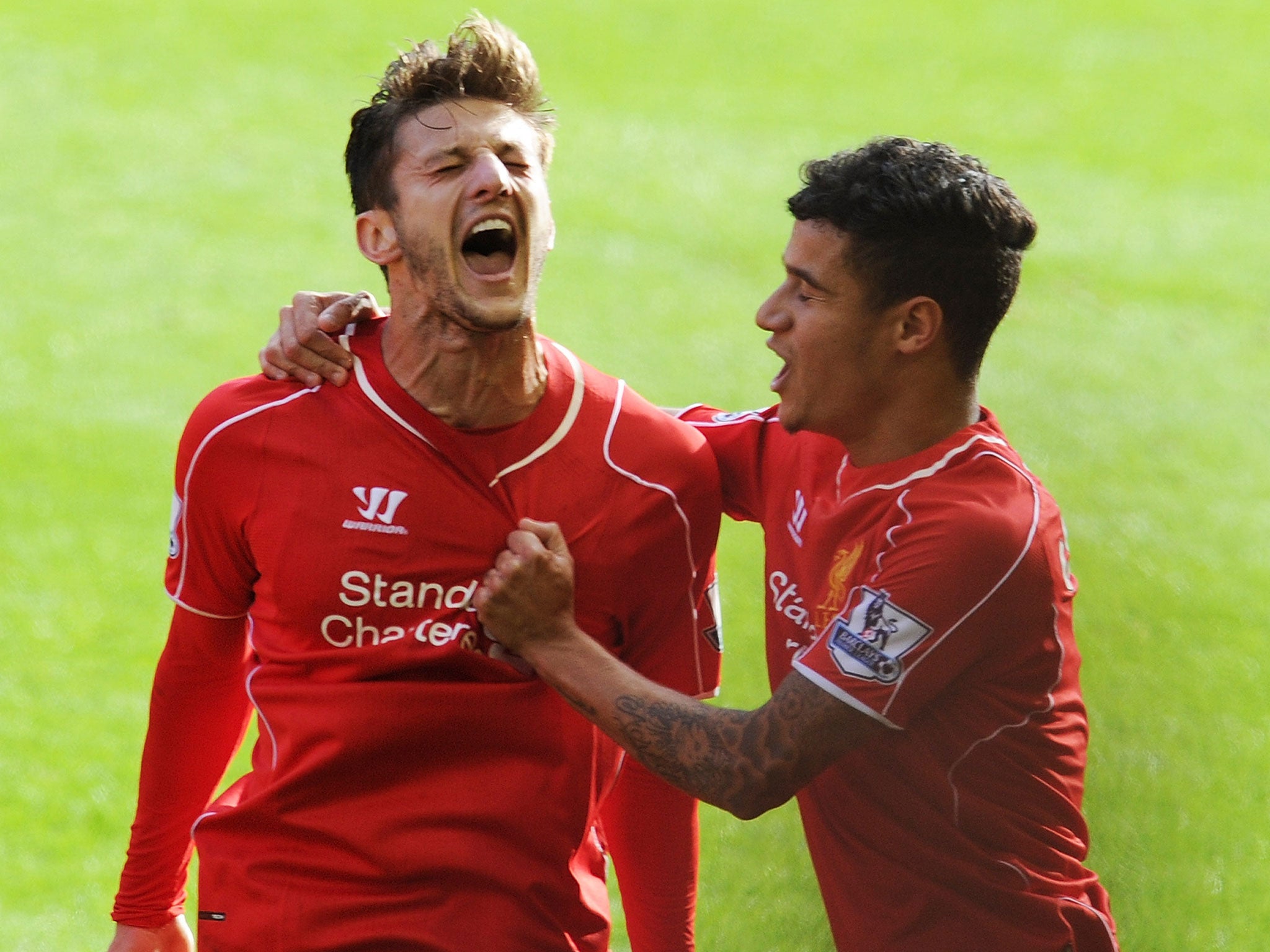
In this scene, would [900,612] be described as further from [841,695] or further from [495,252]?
[495,252]

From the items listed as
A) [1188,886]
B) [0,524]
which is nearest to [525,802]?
[1188,886]

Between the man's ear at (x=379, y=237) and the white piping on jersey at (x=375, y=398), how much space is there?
0.20 m

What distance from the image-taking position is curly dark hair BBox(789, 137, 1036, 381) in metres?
3.11

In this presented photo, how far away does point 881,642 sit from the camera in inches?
117

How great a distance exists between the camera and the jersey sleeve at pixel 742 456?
3.54 m

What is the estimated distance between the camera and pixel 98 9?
15250mm

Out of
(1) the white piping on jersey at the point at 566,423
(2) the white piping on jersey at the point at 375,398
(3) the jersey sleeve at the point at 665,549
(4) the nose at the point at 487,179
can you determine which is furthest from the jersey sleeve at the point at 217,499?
(3) the jersey sleeve at the point at 665,549

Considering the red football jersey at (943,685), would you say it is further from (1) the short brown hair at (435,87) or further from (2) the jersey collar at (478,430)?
(1) the short brown hair at (435,87)

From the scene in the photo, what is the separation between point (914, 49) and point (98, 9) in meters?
7.82

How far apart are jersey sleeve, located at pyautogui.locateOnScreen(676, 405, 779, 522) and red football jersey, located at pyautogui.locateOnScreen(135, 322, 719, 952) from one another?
40cm

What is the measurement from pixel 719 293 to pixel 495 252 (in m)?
8.67

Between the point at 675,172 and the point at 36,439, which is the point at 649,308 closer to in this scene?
the point at 675,172

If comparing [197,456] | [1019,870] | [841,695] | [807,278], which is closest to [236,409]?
[197,456]

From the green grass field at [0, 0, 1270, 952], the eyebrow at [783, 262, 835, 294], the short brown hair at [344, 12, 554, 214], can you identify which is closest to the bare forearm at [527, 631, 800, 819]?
the eyebrow at [783, 262, 835, 294]
